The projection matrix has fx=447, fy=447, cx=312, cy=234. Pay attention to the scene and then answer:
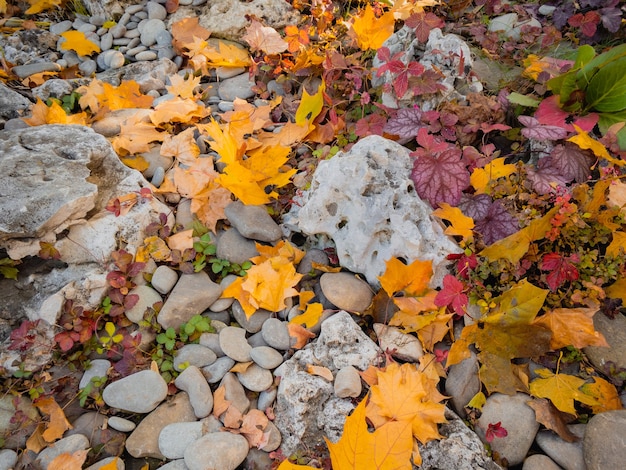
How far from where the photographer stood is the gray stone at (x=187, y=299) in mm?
2340

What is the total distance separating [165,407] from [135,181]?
131 cm

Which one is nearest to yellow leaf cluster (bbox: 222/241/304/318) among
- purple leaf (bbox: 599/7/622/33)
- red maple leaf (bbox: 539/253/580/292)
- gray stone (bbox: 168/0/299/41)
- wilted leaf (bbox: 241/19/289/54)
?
red maple leaf (bbox: 539/253/580/292)

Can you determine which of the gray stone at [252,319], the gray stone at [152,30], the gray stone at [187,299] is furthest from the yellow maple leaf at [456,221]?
the gray stone at [152,30]

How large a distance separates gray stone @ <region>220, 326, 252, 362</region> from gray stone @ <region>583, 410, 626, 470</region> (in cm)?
151

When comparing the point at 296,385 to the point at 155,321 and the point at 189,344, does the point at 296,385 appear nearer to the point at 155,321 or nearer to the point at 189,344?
the point at 189,344

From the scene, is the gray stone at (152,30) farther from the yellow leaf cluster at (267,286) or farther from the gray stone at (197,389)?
the gray stone at (197,389)

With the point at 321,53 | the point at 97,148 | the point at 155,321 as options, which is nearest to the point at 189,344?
the point at 155,321

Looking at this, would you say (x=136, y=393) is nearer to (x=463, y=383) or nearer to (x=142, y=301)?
(x=142, y=301)

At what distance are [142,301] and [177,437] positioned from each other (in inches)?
29.0

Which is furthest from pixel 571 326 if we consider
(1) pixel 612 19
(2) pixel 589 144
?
(1) pixel 612 19

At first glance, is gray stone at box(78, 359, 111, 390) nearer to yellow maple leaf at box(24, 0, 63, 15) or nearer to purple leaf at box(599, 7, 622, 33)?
yellow maple leaf at box(24, 0, 63, 15)

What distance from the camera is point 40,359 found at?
2.19m

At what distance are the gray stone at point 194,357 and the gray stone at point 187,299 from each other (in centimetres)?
16

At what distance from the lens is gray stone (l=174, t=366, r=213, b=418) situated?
6.83ft
